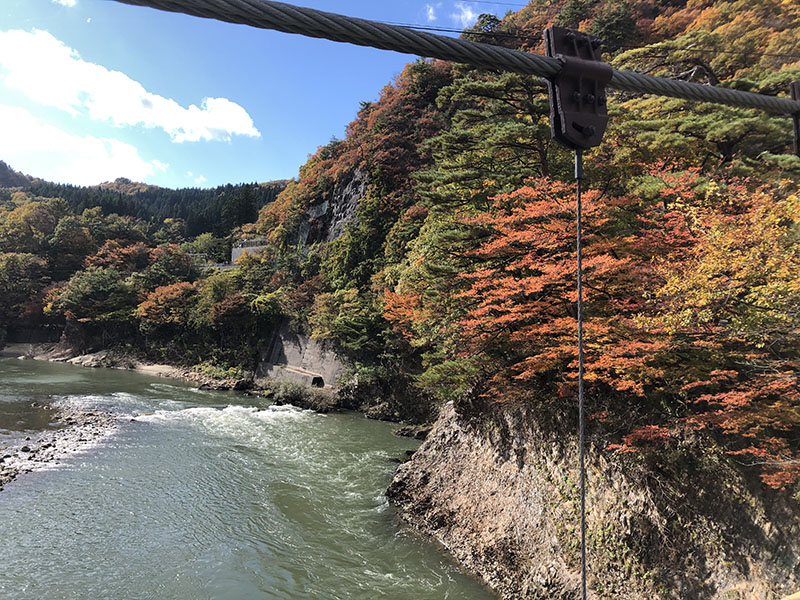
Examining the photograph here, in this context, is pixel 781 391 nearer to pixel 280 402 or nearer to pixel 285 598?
pixel 285 598

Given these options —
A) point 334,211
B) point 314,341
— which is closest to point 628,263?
point 314,341

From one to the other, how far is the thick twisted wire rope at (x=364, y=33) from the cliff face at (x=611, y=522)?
272 inches

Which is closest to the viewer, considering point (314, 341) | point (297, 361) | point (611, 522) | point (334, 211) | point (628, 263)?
point (611, 522)

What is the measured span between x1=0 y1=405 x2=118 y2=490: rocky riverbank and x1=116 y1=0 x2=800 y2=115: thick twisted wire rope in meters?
15.1

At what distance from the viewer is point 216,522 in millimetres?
9391

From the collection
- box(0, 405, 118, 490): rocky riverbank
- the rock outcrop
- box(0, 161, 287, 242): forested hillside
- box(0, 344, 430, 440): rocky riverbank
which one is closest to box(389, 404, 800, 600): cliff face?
box(0, 344, 430, 440): rocky riverbank

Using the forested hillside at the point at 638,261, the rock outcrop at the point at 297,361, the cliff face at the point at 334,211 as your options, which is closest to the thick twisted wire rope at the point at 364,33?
the forested hillside at the point at 638,261

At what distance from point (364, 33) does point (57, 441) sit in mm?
18980

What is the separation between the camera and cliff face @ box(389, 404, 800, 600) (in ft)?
18.8

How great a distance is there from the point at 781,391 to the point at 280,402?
21.1 m

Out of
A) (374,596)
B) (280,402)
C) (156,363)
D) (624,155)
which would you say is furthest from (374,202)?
(374,596)

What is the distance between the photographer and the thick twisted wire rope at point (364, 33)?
56.8 inches

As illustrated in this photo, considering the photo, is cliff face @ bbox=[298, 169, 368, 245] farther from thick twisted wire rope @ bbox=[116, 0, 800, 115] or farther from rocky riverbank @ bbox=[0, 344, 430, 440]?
thick twisted wire rope @ bbox=[116, 0, 800, 115]

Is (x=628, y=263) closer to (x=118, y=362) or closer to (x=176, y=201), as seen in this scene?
(x=118, y=362)
